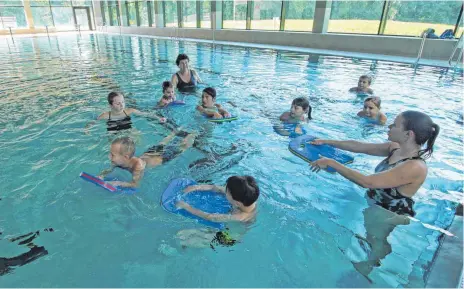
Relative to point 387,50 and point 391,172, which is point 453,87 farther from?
point 391,172

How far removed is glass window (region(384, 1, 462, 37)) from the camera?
12117 mm

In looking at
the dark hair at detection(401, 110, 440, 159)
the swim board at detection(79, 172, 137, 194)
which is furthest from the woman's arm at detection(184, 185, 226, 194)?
the dark hair at detection(401, 110, 440, 159)

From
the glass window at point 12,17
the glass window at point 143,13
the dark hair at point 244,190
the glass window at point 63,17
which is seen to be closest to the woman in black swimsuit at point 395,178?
the dark hair at point 244,190

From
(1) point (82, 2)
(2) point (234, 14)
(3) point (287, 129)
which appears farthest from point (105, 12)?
(3) point (287, 129)

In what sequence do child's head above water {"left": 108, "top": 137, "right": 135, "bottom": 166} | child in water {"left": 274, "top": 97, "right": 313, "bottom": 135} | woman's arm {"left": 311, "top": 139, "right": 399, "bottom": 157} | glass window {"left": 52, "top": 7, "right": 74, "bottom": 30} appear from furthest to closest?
glass window {"left": 52, "top": 7, "right": 74, "bottom": 30}, child in water {"left": 274, "top": 97, "right": 313, "bottom": 135}, child's head above water {"left": 108, "top": 137, "right": 135, "bottom": 166}, woman's arm {"left": 311, "top": 139, "right": 399, "bottom": 157}

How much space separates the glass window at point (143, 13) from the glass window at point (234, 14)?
12.6 metres

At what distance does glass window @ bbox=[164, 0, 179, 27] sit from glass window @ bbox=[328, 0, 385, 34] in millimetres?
15525

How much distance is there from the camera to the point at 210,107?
518 centimetres

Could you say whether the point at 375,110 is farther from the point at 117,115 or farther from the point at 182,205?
the point at 117,115

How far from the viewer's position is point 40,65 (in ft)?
36.3

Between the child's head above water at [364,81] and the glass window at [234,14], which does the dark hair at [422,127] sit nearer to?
the child's head above water at [364,81]

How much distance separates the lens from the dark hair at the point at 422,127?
209 centimetres

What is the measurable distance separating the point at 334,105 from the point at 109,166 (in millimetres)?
4646

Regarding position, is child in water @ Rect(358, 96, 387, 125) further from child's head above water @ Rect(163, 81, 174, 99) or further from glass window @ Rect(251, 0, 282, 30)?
glass window @ Rect(251, 0, 282, 30)
